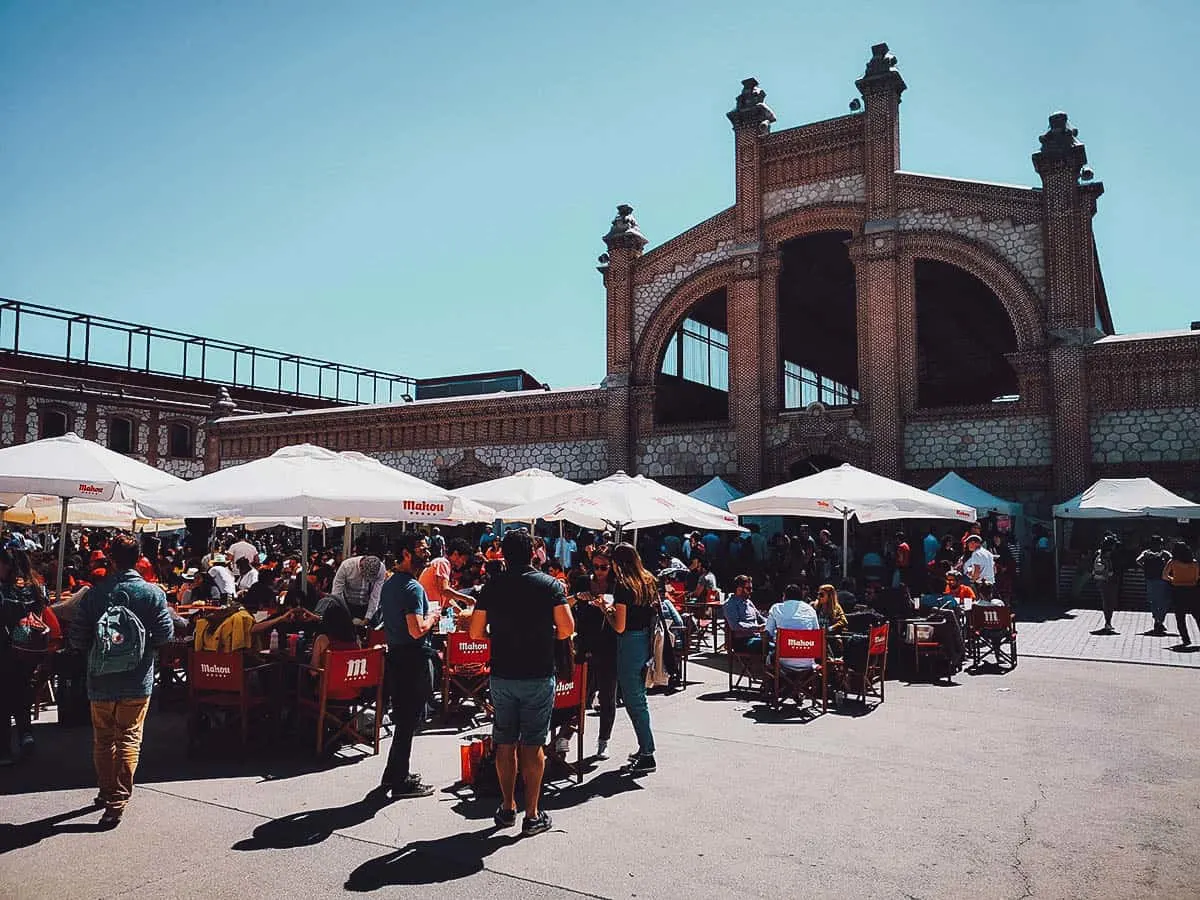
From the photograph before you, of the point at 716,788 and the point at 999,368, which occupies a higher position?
the point at 999,368

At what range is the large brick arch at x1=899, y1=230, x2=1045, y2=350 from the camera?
827 inches

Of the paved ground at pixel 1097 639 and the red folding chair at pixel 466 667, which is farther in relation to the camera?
the paved ground at pixel 1097 639

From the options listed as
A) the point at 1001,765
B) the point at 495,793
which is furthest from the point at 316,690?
the point at 1001,765

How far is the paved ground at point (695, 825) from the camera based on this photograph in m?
4.67

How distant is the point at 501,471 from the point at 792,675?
18878mm

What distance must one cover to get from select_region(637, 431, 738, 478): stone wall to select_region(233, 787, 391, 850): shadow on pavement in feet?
62.3

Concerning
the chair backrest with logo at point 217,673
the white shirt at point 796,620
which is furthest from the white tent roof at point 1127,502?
the chair backrest with logo at point 217,673

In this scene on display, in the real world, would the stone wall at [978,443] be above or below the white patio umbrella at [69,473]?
above

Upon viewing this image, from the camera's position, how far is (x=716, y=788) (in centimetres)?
638

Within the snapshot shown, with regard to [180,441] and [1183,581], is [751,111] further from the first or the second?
[180,441]

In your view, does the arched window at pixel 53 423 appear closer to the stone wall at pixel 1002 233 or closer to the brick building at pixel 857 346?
the brick building at pixel 857 346

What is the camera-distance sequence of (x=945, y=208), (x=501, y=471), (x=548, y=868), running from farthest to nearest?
(x=501, y=471), (x=945, y=208), (x=548, y=868)

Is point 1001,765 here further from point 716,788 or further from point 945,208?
point 945,208

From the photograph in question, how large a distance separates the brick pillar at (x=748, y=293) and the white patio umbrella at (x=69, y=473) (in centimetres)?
1585
